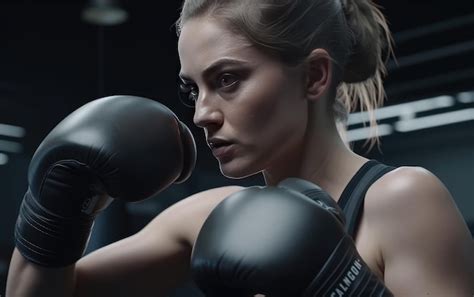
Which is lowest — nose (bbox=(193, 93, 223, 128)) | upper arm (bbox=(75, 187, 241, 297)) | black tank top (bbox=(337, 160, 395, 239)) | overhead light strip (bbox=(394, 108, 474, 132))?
overhead light strip (bbox=(394, 108, 474, 132))

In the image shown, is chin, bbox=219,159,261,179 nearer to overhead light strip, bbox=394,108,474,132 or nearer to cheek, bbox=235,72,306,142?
cheek, bbox=235,72,306,142

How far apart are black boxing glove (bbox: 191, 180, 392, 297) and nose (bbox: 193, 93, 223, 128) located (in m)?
0.24

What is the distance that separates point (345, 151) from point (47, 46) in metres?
2.56

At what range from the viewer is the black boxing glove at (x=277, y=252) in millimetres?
893

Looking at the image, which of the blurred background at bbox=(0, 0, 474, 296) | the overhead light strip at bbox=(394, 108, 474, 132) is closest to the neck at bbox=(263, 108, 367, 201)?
the blurred background at bbox=(0, 0, 474, 296)

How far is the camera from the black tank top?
1.18 meters

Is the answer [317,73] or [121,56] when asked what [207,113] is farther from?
[121,56]

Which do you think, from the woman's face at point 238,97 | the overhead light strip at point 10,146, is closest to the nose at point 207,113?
the woman's face at point 238,97

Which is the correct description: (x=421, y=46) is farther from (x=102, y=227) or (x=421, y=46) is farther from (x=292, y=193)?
(x=292, y=193)

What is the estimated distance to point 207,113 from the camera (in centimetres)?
117

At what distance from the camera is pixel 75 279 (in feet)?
4.40

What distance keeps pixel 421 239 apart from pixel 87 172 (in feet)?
1.59

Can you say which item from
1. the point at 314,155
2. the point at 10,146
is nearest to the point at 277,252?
the point at 314,155

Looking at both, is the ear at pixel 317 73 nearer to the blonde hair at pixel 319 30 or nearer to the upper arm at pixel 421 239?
the blonde hair at pixel 319 30
